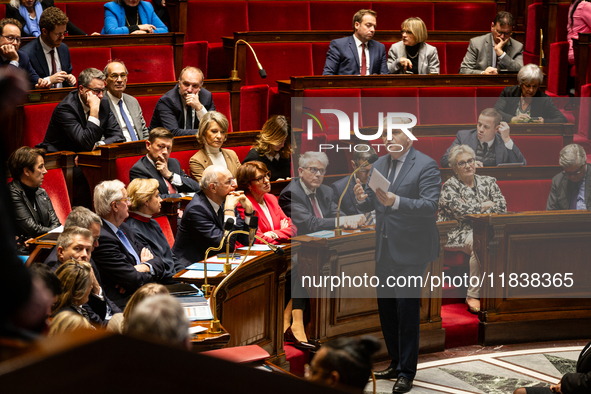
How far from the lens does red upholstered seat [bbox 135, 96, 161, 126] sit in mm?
3764

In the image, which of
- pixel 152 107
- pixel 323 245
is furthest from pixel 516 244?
pixel 152 107

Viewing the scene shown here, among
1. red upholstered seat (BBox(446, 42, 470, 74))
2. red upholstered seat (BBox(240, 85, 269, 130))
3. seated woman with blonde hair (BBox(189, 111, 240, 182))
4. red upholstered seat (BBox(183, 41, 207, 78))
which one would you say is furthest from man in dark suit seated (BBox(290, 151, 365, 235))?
red upholstered seat (BBox(446, 42, 470, 74))

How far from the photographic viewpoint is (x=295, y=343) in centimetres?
288

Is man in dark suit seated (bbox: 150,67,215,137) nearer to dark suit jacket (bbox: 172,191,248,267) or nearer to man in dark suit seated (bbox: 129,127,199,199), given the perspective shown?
man in dark suit seated (bbox: 129,127,199,199)

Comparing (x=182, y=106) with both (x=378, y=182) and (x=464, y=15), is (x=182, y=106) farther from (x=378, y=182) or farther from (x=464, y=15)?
(x=464, y=15)

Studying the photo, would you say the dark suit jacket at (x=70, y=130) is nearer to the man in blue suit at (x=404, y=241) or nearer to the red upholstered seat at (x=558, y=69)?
the man in blue suit at (x=404, y=241)

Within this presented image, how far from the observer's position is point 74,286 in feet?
6.01

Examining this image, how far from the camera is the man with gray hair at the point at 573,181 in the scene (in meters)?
3.42

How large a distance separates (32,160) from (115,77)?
3.11 ft

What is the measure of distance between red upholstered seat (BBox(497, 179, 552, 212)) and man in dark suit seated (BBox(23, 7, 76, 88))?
2.32 m

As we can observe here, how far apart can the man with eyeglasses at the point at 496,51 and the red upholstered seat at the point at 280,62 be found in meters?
1.03

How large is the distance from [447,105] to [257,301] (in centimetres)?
216

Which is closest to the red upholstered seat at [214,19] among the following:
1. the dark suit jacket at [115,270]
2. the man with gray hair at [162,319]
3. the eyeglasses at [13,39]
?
the eyeglasses at [13,39]

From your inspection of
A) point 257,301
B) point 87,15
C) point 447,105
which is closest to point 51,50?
point 87,15
